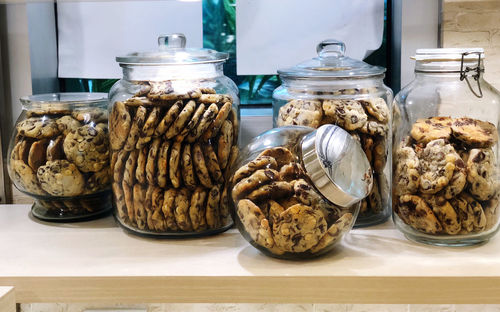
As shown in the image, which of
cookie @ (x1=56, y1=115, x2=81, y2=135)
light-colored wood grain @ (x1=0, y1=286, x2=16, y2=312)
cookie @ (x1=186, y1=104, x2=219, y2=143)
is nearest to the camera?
light-colored wood grain @ (x1=0, y1=286, x2=16, y2=312)

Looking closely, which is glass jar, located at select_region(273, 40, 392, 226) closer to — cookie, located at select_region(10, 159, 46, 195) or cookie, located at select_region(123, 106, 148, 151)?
cookie, located at select_region(123, 106, 148, 151)

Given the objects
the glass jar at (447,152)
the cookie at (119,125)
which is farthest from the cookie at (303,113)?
the cookie at (119,125)

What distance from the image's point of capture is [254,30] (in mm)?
1055

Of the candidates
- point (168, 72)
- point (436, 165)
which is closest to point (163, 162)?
point (168, 72)

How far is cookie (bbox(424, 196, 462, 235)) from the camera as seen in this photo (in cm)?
71

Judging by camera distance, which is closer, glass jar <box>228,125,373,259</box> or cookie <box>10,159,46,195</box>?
glass jar <box>228,125,373,259</box>

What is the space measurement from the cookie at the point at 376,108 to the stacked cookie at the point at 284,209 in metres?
0.15

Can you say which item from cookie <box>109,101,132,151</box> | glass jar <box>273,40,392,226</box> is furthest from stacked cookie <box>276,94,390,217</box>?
cookie <box>109,101,132,151</box>

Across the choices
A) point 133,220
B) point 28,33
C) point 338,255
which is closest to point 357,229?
point 338,255

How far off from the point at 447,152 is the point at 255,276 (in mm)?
261

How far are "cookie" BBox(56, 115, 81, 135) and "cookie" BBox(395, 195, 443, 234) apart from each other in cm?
45

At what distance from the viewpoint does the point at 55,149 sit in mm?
841

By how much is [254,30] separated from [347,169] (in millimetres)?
439

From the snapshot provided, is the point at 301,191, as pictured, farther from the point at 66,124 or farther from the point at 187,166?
the point at 66,124
